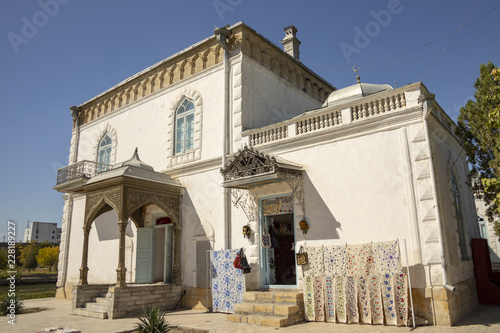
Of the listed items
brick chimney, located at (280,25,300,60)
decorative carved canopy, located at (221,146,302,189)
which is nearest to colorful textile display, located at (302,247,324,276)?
decorative carved canopy, located at (221,146,302,189)

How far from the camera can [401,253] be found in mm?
7438

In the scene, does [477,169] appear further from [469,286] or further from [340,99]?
[340,99]

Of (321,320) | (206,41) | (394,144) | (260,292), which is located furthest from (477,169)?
(206,41)

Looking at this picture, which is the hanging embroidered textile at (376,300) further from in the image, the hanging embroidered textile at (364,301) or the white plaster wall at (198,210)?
the white plaster wall at (198,210)

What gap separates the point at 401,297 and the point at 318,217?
2537 millimetres

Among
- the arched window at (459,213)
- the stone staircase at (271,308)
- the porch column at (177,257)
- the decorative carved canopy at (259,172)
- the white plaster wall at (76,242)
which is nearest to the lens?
the stone staircase at (271,308)

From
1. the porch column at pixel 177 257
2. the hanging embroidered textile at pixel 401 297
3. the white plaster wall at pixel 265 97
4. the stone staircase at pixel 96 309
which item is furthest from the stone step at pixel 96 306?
the hanging embroidered textile at pixel 401 297

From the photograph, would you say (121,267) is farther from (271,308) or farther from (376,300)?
(376,300)

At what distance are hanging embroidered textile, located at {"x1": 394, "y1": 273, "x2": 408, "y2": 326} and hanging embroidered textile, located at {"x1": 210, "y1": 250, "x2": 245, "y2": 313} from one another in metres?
3.83

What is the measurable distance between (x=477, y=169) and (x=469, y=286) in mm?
3050

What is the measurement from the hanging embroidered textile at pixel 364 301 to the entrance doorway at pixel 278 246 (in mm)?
2029

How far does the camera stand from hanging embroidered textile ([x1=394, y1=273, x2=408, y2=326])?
22.7 ft

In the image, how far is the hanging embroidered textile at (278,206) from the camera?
31.4ft

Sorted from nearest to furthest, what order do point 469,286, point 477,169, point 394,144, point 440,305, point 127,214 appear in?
point 440,305, point 394,144, point 469,286, point 477,169, point 127,214
